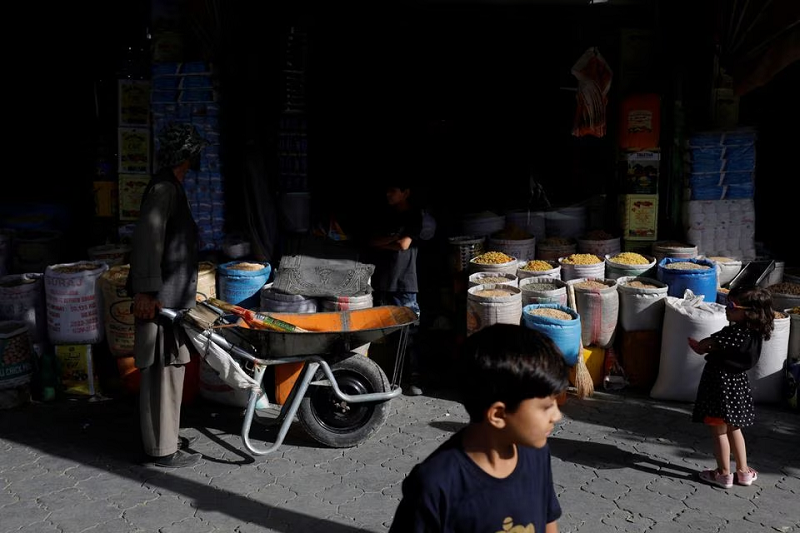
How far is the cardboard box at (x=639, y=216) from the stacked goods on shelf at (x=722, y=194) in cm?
28

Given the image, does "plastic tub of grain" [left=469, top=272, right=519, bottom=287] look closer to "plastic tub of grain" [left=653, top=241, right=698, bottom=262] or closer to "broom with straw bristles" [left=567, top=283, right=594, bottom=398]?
"broom with straw bristles" [left=567, top=283, right=594, bottom=398]

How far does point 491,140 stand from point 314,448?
4081mm

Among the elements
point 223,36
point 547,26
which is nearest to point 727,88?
point 547,26

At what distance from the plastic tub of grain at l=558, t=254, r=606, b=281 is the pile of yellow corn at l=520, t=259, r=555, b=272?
12cm

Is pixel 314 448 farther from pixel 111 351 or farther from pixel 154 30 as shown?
pixel 154 30

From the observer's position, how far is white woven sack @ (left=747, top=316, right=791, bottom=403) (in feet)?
19.6

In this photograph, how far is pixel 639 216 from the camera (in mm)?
7254

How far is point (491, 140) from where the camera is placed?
8328 mm

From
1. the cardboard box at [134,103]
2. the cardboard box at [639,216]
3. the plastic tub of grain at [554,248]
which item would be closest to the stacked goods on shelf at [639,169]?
the cardboard box at [639,216]

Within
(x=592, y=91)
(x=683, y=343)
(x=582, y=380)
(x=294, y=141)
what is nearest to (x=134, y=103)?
(x=294, y=141)

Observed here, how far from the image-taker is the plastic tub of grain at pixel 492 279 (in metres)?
6.51

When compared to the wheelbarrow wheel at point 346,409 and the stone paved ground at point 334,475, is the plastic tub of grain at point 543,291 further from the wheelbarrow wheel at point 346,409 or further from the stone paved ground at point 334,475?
the wheelbarrow wheel at point 346,409

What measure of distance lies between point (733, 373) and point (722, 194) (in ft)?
9.52

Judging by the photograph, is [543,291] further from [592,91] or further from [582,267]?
[592,91]
